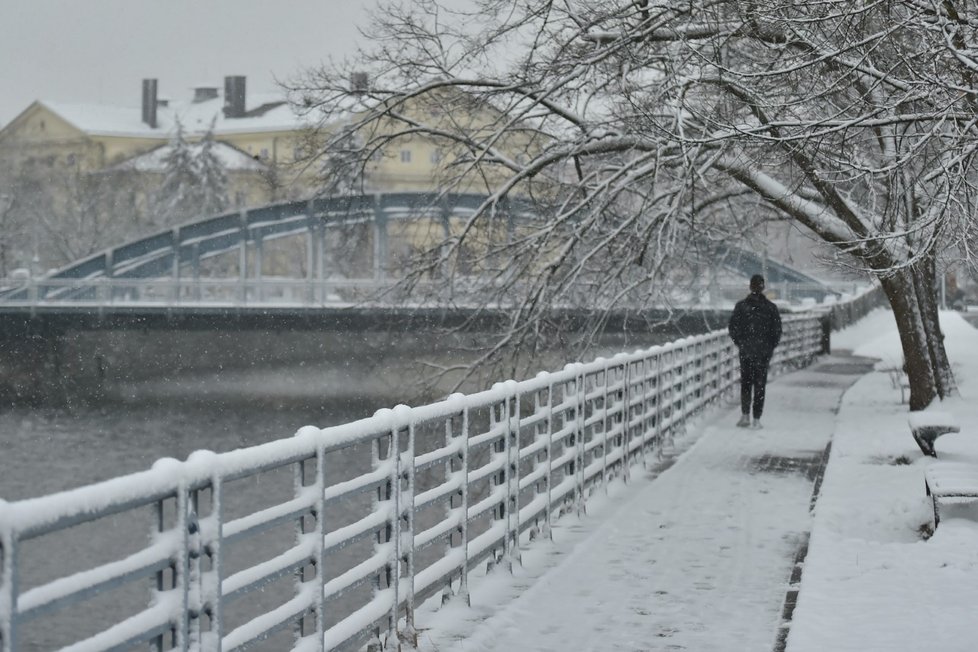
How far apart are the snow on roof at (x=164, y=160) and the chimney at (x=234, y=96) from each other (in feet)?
48.7

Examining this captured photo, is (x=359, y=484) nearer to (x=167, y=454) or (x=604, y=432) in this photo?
(x=604, y=432)

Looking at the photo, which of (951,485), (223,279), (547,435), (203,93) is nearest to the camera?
(951,485)

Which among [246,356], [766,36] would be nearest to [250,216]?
[246,356]

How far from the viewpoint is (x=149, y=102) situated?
13650cm

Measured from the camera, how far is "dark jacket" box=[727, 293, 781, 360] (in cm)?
1817

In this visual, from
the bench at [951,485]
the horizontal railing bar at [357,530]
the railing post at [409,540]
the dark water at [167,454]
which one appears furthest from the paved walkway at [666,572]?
the dark water at [167,454]

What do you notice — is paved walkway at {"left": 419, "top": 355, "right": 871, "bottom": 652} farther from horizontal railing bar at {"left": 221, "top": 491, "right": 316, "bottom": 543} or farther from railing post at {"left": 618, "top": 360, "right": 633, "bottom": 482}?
horizontal railing bar at {"left": 221, "top": 491, "right": 316, "bottom": 543}

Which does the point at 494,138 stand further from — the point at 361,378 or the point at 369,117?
the point at 361,378

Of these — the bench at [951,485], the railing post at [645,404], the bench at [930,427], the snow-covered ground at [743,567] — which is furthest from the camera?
the railing post at [645,404]

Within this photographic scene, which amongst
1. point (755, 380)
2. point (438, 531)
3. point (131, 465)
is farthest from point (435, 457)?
point (131, 465)

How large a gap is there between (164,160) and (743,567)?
9667 centimetres

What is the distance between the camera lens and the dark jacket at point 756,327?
18.2 m

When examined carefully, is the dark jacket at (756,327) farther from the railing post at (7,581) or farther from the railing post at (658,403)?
the railing post at (7,581)

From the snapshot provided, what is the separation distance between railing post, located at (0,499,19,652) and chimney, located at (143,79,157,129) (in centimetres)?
13666
